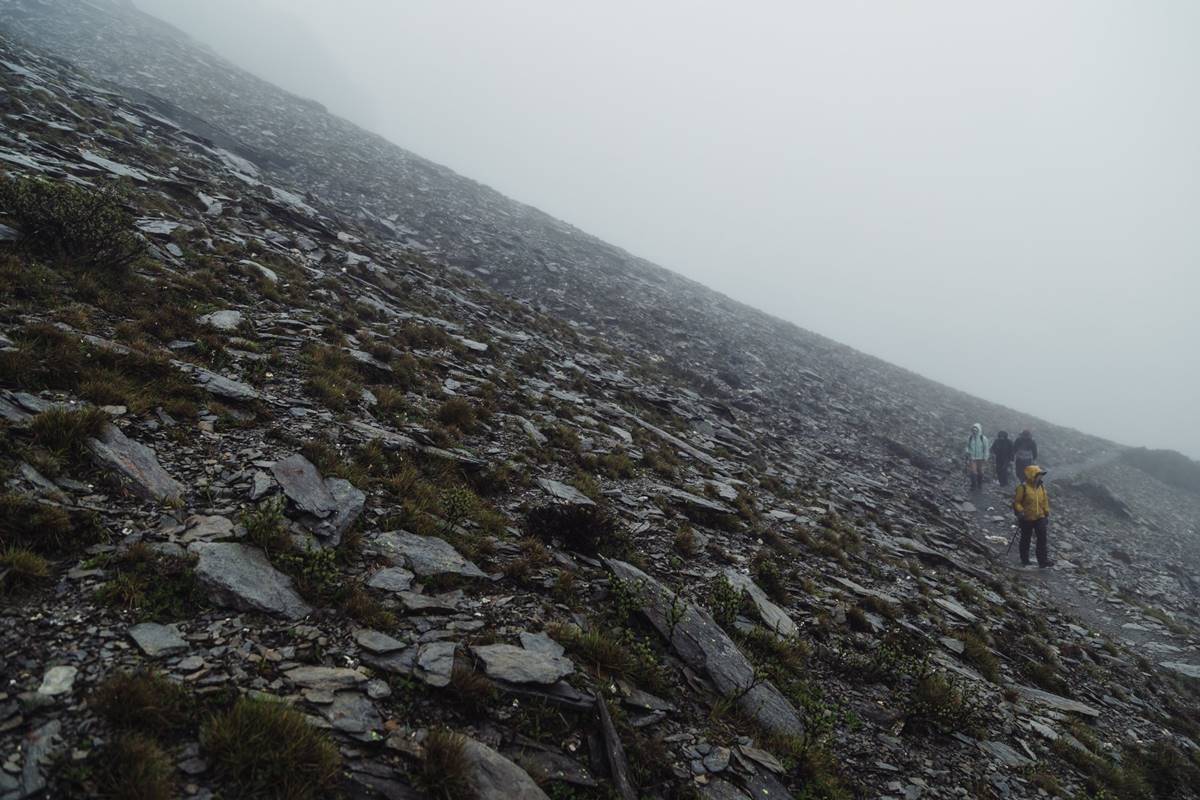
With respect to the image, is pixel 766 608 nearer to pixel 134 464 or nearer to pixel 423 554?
pixel 423 554

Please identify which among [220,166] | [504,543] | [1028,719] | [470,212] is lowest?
[504,543]

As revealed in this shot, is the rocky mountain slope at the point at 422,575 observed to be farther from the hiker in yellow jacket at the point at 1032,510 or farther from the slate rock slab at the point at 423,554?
the hiker in yellow jacket at the point at 1032,510

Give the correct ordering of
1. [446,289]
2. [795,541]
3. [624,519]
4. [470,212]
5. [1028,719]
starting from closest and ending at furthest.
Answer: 1. [1028,719]
2. [624,519]
3. [795,541]
4. [446,289]
5. [470,212]

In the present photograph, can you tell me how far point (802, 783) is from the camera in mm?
5570

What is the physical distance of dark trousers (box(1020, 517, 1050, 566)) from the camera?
18672 mm

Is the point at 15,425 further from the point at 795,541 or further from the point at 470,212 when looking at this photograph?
the point at 470,212

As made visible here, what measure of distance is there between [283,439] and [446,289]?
1461 cm

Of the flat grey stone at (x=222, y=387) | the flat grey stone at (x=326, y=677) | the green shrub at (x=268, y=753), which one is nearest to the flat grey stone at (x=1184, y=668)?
the flat grey stone at (x=326, y=677)

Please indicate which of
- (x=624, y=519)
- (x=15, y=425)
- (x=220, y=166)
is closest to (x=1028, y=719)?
(x=624, y=519)

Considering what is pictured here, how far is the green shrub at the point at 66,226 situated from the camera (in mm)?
9211

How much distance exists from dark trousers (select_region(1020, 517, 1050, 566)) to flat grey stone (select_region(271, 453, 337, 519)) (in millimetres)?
22446

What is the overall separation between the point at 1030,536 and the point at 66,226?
2819 centimetres

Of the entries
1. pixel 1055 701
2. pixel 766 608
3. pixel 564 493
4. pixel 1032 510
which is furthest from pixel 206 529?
pixel 1032 510

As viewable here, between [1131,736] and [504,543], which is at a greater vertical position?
[1131,736]
